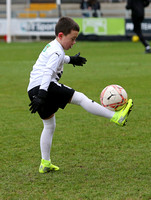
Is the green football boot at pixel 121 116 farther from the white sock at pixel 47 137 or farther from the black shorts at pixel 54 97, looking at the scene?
the white sock at pixel 47 137

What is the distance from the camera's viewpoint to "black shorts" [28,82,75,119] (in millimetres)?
4633

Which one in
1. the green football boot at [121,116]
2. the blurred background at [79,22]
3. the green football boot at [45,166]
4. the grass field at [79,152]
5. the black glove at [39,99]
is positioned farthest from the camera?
the blurred background at [79,22]

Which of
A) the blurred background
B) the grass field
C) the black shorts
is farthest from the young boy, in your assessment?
the blurred background

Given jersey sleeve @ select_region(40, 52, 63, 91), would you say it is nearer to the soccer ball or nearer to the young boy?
the young boy

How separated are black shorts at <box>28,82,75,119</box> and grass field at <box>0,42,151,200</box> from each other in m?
0.65

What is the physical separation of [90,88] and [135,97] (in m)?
1.35

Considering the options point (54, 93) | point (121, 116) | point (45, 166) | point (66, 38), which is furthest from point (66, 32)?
point (45, 166)

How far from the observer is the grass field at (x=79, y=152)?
418cm

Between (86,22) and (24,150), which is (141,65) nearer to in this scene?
(24,150)

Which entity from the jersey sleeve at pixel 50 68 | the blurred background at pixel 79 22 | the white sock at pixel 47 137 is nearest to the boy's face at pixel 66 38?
the jersey sleeve at pixel 50 68

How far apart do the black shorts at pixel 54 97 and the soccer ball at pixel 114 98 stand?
43 cm

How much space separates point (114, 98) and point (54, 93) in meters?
0.64

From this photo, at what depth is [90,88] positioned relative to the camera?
1002 centimetres

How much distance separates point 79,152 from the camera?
5.46 meters
